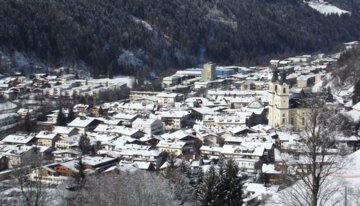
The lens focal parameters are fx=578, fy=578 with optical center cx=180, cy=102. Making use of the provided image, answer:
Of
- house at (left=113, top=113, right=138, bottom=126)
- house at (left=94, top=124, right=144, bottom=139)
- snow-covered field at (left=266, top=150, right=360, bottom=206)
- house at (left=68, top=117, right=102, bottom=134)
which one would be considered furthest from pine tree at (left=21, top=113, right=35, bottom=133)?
snow-covered field at (left=266, top=150, right=360, bottom=206)

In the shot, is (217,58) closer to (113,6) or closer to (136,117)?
(113,6)

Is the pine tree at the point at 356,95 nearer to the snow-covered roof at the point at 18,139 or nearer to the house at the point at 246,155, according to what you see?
the house at the point at 246,155

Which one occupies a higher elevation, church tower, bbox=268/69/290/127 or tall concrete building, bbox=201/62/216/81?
tall concrete building, bbox=201/62/216/81

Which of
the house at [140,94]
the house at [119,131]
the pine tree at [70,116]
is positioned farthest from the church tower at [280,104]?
the house at [140,94]

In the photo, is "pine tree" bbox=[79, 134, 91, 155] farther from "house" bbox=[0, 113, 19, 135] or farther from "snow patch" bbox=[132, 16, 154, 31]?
"snow patch" bbox=[132, 16, 154, 31]

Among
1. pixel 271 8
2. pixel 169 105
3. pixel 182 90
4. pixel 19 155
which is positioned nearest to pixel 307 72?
pixel 182 90

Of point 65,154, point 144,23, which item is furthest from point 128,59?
point 65,154

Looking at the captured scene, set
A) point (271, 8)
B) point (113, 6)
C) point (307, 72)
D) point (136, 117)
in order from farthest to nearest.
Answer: point (271, 8), point (113, 6), point (307, 72), point (136, 117)
